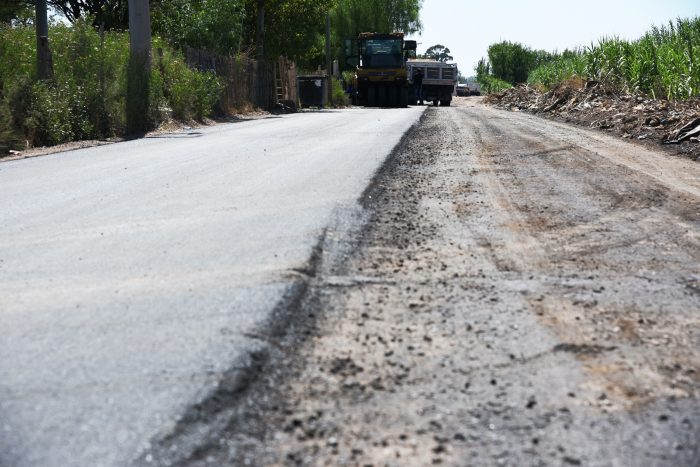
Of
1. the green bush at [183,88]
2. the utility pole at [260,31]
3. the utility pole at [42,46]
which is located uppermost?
the utility pole at [260,31]

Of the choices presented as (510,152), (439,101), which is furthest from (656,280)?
(439,101)

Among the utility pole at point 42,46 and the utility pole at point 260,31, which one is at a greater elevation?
the utility pole at point 260,31

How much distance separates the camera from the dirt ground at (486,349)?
9.00 feet

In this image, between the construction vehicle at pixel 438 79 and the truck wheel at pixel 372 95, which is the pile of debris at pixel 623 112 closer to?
the truck wheel at pixel 372 95

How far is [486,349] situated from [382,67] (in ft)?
132

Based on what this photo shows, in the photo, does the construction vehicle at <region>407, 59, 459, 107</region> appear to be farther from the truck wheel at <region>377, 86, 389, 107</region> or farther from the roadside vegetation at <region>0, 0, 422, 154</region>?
the roadside vegetation at <region>0, 0, 422, 154</region>

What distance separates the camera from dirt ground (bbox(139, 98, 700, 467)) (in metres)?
2.74


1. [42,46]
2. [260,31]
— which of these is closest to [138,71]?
[42,46]

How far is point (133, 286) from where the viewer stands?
466 cm

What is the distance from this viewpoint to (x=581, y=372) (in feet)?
11.2

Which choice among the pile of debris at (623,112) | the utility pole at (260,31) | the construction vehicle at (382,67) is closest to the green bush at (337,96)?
the construction vehicle at (382,67)

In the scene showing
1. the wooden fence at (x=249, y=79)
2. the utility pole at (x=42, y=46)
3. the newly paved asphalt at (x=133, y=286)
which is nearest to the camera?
the newly paved asphalt at (x=133, y=286)

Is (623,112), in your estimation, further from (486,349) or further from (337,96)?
(337,96)

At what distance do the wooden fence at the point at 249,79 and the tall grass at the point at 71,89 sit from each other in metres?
5.77
